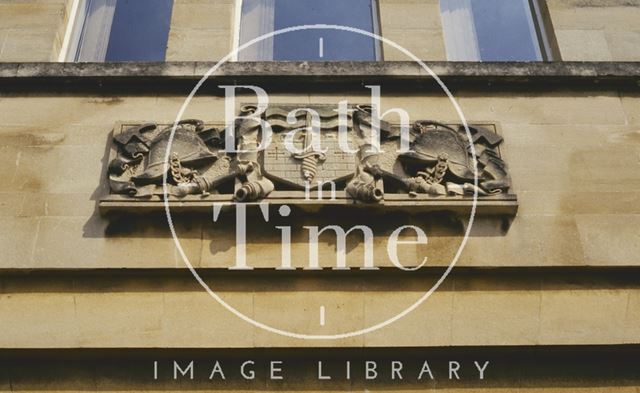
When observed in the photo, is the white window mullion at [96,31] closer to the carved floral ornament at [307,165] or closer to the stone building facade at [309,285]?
the stone building facade at [309,285]

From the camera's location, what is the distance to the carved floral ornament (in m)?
7.99

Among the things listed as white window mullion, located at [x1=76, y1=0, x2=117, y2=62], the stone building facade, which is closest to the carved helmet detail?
the stone building facade

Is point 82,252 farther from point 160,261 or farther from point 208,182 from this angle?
point 208,182

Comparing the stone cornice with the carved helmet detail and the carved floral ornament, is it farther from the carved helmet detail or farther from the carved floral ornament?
the carved helmet detail

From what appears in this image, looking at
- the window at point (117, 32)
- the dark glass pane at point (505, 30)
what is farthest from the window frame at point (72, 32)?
the dark glass pane at point (505, 30)

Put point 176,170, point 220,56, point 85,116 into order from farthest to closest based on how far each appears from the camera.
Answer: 1. point 220,56
2. point 85,116
3. point 176,170

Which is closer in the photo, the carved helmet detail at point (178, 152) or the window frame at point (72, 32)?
the carved helmet detail at point (178, 152)

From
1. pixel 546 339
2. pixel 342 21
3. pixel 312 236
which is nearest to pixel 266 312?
pixel 312 236

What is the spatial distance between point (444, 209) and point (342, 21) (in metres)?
3.75

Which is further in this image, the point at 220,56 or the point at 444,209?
the point at 220,56

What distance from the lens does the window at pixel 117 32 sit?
1034 cm

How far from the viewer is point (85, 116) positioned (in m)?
8.83

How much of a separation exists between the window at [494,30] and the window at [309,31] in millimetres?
1075

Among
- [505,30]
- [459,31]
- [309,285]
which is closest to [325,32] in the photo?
[459,31]
